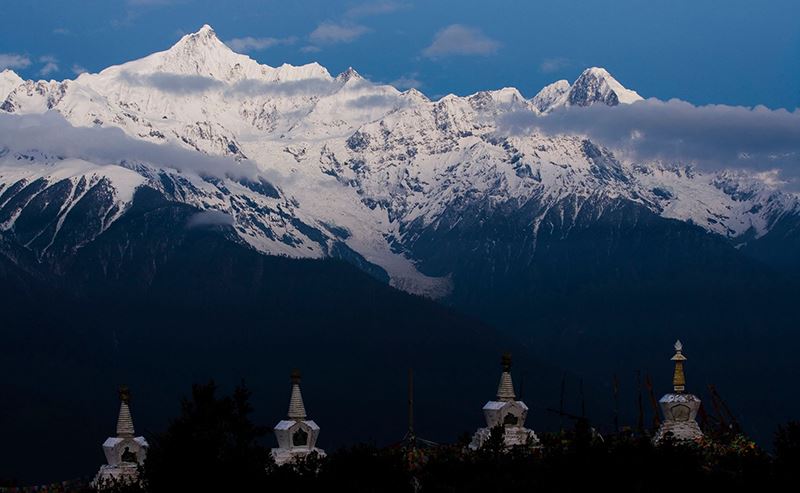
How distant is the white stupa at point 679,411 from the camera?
4523 inches

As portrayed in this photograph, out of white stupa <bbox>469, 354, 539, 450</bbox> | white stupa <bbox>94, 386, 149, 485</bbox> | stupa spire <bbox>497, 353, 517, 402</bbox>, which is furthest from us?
white stupa <bbox>94, 386, 149, 485</bbox>

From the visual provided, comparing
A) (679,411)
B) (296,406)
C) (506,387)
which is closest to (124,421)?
(296,406)

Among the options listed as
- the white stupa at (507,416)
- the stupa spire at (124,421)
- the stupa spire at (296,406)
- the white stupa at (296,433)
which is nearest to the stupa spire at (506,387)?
the white stupa at (507,416)

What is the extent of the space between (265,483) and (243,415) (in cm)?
1728

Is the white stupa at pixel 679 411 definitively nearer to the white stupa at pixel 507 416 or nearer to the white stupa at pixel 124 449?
the white stupa at pixel 507 416

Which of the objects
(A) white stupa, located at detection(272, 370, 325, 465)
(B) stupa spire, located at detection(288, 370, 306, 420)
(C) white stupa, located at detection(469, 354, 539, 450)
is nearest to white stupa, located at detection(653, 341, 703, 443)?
(C) white stupa, located at detection(469, 354, 539, 450)

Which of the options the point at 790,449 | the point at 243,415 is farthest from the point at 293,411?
the point at 790,449

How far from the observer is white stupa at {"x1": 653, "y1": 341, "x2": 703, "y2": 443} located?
11488 cm

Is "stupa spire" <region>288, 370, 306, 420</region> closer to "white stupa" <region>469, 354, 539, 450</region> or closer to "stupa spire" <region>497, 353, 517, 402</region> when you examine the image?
"white stupa" <region>469, 354, 539, 450</region>

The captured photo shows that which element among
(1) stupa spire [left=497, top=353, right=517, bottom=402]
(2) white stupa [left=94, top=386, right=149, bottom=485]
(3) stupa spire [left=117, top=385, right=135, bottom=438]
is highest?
(1) stupa spire [left=497, top=353, right=517, bottom=402]

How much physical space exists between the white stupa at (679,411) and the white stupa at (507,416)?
850cm

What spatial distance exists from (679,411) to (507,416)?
439 inches

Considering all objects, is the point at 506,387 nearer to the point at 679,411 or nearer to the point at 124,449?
the point at 679,411

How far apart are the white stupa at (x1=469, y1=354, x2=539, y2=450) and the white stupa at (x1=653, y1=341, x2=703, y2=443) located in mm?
8502
